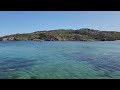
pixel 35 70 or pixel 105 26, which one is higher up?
pixel 105 26

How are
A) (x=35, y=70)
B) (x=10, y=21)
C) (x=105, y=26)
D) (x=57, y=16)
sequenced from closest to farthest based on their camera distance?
(x=35, y=70) < (x=57, y=16) < (x=105, y=26) < (x=10, y=21)

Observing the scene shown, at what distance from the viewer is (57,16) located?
79.3 feet

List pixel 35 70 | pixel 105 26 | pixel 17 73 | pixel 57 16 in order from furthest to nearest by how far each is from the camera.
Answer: pixel 105 26 → pixel 57 16 → pixel 35 70 → pixel 17 73

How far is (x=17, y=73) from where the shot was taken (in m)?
10.3
